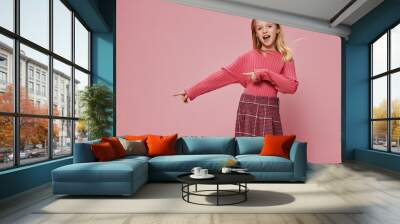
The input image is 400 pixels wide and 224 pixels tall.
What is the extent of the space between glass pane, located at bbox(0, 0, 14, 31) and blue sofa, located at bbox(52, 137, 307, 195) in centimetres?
177

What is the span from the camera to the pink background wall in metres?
7.98

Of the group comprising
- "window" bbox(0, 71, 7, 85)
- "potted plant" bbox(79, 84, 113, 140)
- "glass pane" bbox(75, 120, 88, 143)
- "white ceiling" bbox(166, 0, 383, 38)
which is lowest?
"glass pane" bbox(75, 120, 88, 143)

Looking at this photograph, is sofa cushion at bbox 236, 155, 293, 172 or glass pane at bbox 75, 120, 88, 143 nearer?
sofa cushion at bbox 236, 155, 293, 172

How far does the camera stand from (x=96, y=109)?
7520 mm

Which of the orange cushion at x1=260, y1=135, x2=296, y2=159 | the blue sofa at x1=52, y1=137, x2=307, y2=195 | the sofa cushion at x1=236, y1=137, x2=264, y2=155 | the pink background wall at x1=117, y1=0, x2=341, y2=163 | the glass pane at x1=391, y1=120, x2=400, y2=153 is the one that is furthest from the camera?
the pink background wall at x1=117, y1=0, x2=341, y2=163

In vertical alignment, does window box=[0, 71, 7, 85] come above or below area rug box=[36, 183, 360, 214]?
above

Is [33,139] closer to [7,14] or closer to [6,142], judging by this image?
[6,142]

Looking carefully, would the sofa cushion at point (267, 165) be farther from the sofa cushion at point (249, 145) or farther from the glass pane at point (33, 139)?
the glass pane at point (33, 139)

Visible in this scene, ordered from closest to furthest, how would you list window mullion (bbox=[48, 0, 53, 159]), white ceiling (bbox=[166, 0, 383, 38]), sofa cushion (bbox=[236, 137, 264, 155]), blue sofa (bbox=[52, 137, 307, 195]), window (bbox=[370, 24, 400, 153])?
blue sofa (bbox=[52, 137, 307, 195]) < window mullion (bbox=[48, 0, 53, 159]) < sofa cushion (bbox=[236, 137, 264, 155]) < white ceiling (bbox=[166, 0, 383, 38]) < window (bbox=[370, 24, 400, 153])

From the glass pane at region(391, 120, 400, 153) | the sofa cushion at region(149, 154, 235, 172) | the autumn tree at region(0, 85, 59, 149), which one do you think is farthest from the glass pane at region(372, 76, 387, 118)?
the autumn tree at region(0, 85, 59, 149)

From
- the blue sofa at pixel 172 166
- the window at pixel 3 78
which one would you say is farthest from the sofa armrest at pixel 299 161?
the window at pixel 3 78

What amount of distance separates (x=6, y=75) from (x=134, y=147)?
93.4 inches

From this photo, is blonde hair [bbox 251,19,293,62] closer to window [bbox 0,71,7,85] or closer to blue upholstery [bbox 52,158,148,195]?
blue upholstery [bbox 52,158,148,195]

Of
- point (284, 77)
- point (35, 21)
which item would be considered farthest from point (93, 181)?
point (284, 77)
